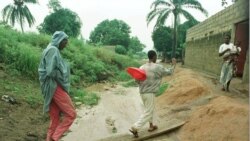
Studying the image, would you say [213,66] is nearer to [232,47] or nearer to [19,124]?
[232,47]

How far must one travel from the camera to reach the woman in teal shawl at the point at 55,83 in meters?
5.02

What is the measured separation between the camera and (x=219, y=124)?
5707 mm

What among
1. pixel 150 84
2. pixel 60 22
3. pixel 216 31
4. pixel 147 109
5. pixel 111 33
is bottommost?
pixel 147 109

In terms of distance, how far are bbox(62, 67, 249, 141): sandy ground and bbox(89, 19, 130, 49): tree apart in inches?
1852

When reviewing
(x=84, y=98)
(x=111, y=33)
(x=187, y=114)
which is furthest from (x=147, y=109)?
(x=111, y=33)

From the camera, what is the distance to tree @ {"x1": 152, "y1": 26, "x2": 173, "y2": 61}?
1699 inches

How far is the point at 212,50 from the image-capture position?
51.8ft

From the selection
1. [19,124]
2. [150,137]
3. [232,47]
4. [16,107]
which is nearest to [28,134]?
[19,124]

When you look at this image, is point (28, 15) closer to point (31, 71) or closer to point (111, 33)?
point (111, 33)

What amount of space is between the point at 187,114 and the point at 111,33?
5571 centimetres

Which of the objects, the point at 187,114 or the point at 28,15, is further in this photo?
the point at 28,15

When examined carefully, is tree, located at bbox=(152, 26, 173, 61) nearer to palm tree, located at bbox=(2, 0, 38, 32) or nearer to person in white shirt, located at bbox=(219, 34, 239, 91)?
palm tree, located at bbox=(2, 0, 38, 32)

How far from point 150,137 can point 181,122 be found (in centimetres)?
80

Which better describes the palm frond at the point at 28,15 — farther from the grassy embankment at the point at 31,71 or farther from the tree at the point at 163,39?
the grassy embankment at the point at 31,71
